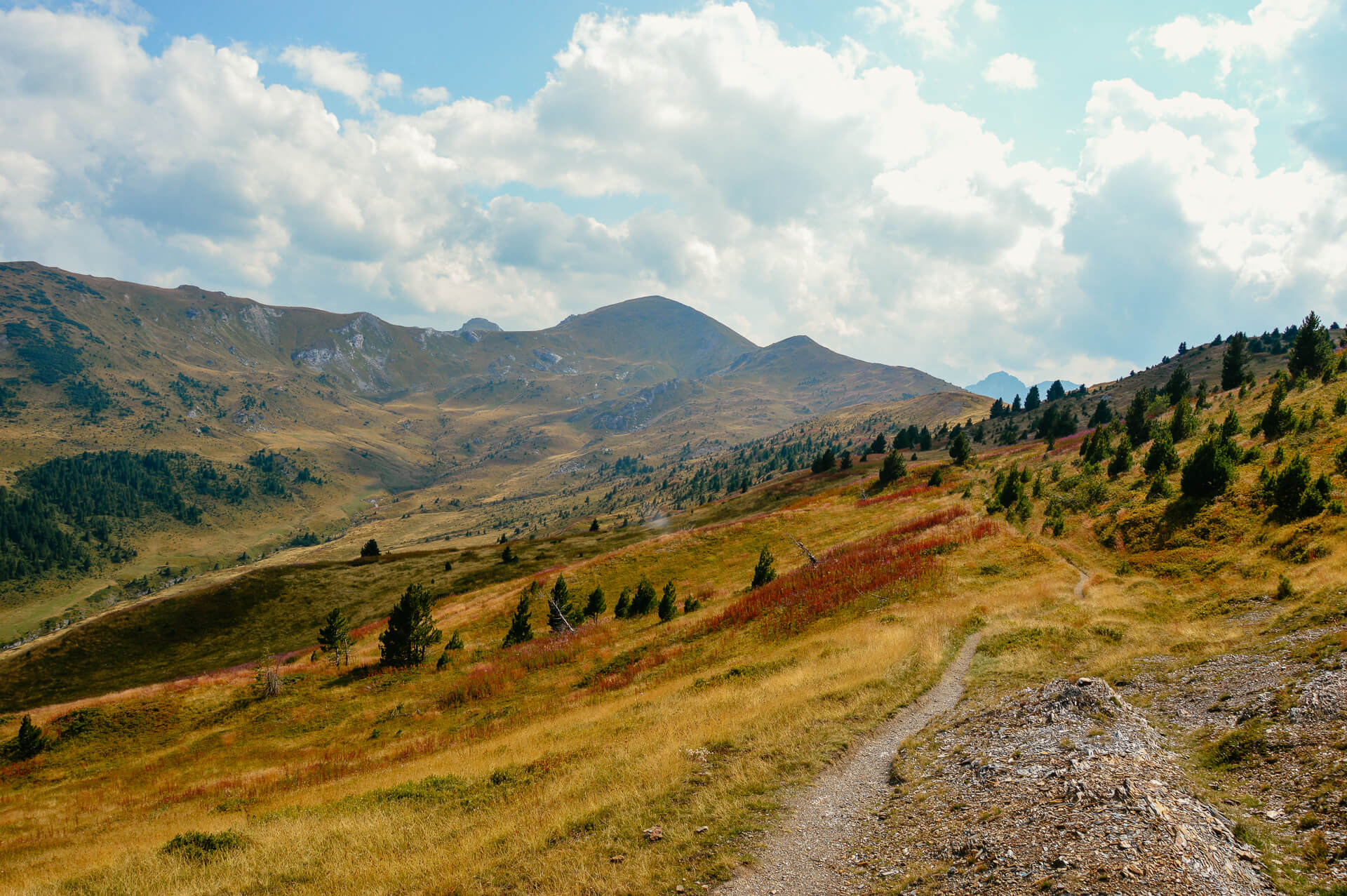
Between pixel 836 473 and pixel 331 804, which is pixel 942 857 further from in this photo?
pixel 836 473

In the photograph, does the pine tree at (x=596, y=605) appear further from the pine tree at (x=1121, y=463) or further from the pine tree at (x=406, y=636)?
the pine tree at (x=1121, y=463)

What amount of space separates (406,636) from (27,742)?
21888 mm

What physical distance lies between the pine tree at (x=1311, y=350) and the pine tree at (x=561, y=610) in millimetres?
84019

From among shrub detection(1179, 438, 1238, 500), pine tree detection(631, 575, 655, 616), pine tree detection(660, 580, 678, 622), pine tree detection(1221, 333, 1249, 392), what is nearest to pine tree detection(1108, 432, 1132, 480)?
shrub detection(1179, 438, 1238, 500)

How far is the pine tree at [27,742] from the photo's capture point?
112ft

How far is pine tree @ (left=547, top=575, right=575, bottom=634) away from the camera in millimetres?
45688

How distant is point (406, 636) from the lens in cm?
4247

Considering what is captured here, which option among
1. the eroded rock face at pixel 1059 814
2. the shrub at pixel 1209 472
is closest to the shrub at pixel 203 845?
the eroded rock face at pixel 1059 814

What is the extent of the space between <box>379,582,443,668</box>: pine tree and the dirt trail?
36954 millimetres

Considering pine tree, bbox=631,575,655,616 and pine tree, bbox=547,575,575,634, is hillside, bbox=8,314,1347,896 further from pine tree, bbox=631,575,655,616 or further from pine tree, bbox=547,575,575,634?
pine tree, bbox=631,575,655,616

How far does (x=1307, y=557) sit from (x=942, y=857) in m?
25.7

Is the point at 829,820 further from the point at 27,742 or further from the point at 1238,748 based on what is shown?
the point at 27,742

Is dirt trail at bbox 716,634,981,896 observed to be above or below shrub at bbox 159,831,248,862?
above

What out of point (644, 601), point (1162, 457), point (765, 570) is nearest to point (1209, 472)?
point (1162, 457)
